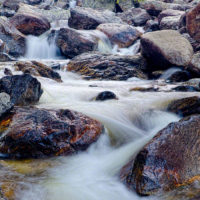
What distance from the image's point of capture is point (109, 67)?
1148cm

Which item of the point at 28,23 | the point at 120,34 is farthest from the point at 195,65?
the point at 28,23

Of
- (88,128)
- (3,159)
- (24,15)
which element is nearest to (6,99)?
(3,159)

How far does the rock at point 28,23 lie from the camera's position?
687 inches

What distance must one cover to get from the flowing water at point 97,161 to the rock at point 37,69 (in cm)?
261

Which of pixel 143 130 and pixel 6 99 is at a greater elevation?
pixel 6 99

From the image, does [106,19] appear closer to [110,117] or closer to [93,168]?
[110,117]

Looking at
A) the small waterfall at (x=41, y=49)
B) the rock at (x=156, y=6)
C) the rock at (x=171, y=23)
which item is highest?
the rock at (x=156, y=6)

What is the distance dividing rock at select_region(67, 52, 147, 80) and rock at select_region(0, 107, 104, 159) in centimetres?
708

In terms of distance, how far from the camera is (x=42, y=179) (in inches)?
119

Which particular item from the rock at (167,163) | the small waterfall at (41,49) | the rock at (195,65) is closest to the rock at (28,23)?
the small waterfall at (41,49)

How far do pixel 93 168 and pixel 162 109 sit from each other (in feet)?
10.1

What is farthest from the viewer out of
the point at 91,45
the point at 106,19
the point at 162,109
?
the point at 106,19

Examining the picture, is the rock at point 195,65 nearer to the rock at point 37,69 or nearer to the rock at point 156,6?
the rock at point 37,69

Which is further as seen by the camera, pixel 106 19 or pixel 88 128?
pixel 106 19
